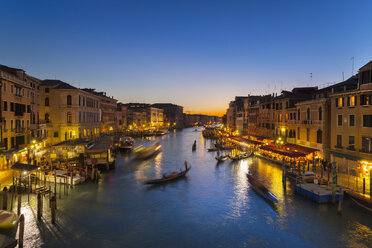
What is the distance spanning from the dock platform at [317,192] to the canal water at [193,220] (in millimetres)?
614

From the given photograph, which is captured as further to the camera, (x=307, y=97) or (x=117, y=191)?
(x=307, y=97)

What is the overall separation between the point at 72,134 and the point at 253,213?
3540 cm

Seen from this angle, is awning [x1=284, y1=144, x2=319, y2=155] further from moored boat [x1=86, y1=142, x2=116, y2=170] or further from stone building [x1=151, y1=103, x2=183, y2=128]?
stone building [x1=151, y1=103, x2=183, y2=128]

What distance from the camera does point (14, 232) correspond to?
43.8 feet

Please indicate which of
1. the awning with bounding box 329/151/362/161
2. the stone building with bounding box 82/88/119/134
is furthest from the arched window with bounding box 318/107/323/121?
the stone building with bounding box 82/88/119/134

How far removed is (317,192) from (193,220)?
1034 cm

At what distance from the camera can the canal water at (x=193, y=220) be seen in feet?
44.2

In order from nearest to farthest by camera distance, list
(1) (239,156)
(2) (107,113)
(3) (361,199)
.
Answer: (3) (361,199) < (1) (239,156) < (2) (107,113)

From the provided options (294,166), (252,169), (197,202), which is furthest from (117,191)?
(294,166)

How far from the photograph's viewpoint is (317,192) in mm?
18781

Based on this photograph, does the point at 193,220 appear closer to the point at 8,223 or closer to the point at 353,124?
the point at 8,223

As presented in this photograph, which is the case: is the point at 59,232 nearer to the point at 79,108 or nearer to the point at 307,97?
the point at 79,108

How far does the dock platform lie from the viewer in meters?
18.2

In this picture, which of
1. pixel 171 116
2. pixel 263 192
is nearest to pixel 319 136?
pixel 263 192
